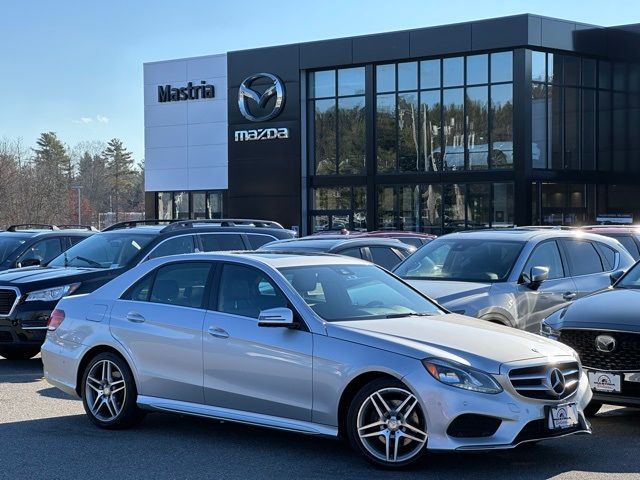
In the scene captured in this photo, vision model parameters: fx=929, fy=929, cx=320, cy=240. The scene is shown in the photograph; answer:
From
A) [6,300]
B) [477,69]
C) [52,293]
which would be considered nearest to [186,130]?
[477,69]

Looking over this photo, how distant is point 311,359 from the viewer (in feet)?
22.4

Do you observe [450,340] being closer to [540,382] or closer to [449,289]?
[540,382]

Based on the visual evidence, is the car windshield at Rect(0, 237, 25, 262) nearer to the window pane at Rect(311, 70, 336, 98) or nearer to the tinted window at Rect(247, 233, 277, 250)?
the tinted window at Rect(247, 233, 277, 250)

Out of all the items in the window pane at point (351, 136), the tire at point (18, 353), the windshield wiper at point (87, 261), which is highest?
the window pane at point (351, 136)

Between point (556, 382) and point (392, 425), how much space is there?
47.7 inches

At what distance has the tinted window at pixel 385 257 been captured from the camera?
13.3 meters

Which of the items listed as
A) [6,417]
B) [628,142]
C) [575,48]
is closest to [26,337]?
[6,417]

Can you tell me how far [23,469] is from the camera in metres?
6.71

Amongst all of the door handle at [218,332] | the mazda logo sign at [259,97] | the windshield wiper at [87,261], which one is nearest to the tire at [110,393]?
A: the door handle at [218,332]

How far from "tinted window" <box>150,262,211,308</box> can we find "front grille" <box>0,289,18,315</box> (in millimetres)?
4280

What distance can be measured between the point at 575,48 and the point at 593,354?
2924 cm

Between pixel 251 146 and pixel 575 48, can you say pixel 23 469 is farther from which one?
pixel 251 146

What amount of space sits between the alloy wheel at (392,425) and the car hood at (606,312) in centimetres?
233

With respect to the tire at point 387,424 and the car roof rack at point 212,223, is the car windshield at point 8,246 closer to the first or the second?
the car roof rack at point 212,223
